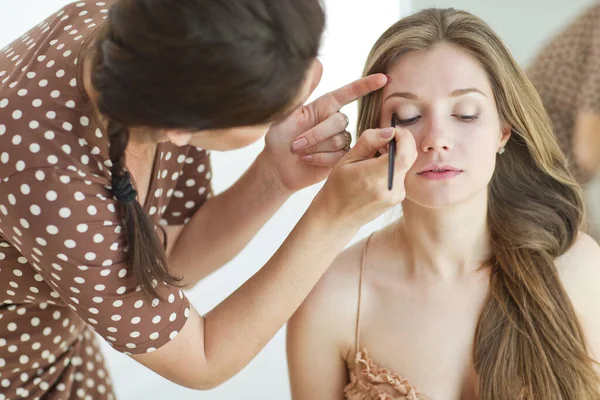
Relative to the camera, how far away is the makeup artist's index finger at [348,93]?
1417 millimetres

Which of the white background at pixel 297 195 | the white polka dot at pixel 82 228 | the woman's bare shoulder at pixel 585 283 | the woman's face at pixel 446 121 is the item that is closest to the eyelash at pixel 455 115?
the woman's face at pixel 446 121

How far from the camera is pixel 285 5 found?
995 millimetres

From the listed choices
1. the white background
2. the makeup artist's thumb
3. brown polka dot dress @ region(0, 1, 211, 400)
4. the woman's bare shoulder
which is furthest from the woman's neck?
the white background

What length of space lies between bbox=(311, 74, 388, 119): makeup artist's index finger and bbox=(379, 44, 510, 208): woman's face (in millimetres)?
45

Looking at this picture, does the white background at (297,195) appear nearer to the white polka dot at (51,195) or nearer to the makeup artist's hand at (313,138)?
the makeup artist's hand at (313,138)

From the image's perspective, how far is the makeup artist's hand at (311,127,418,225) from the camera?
47.0 inches

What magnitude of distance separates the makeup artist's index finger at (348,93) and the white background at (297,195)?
3.72 feet

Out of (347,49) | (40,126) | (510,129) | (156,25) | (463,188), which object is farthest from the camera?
(347,49)

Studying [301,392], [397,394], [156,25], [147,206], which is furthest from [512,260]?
[156,25]

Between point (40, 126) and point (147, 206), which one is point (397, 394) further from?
point (40, 126)

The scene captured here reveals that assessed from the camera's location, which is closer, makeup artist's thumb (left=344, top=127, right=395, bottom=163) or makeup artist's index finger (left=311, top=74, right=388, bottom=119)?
makeup artist's thumb (left=344, top=127, right=395, bottom=163)

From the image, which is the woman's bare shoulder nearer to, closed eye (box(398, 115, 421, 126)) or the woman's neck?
the woman's neck

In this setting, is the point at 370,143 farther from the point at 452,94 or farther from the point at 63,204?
the point at 63,204

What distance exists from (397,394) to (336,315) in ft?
0.62
